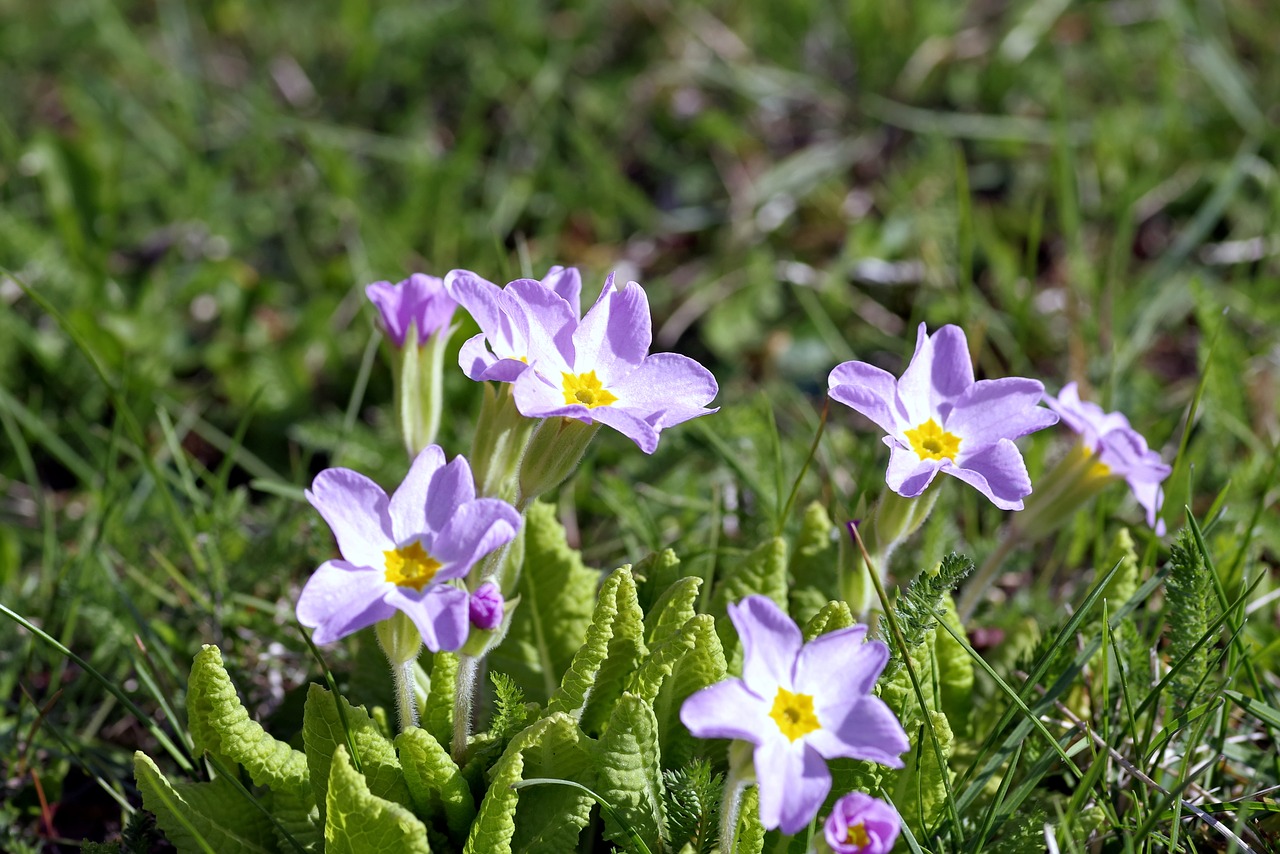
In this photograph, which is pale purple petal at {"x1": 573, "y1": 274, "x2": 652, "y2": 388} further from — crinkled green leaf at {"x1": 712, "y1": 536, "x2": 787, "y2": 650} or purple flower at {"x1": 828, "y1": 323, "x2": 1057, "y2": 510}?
crinkled green leaf at {"x1": 712, "y1": 536, "x2": 787, "y2": 650}

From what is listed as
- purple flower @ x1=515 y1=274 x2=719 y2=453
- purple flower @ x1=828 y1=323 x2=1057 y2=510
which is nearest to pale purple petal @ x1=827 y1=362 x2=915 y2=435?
purple flower @ x1=828 y1=323 x2=1057 y2=510

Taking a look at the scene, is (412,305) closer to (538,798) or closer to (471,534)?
(471,534)

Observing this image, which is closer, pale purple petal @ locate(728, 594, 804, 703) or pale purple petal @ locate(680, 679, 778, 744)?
pale purple petal @ locate(680, 679, 778, 744)

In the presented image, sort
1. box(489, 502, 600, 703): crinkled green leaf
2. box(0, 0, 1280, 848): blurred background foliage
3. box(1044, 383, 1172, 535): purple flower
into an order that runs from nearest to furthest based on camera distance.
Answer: box(1044, 383, 1172, 535): purple flower < box(489, 502, 600, 703): crinkled green leaf < box(0, 0, 1280, 848): blurred background foliage

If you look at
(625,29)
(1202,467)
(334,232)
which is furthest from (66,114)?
(1202,467)

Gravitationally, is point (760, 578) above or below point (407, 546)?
below

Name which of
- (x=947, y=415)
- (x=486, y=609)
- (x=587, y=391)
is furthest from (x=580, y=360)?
(x=947, y=415)

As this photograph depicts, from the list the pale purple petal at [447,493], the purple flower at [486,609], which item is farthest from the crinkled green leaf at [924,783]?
the pale purple petal at [447,493]
